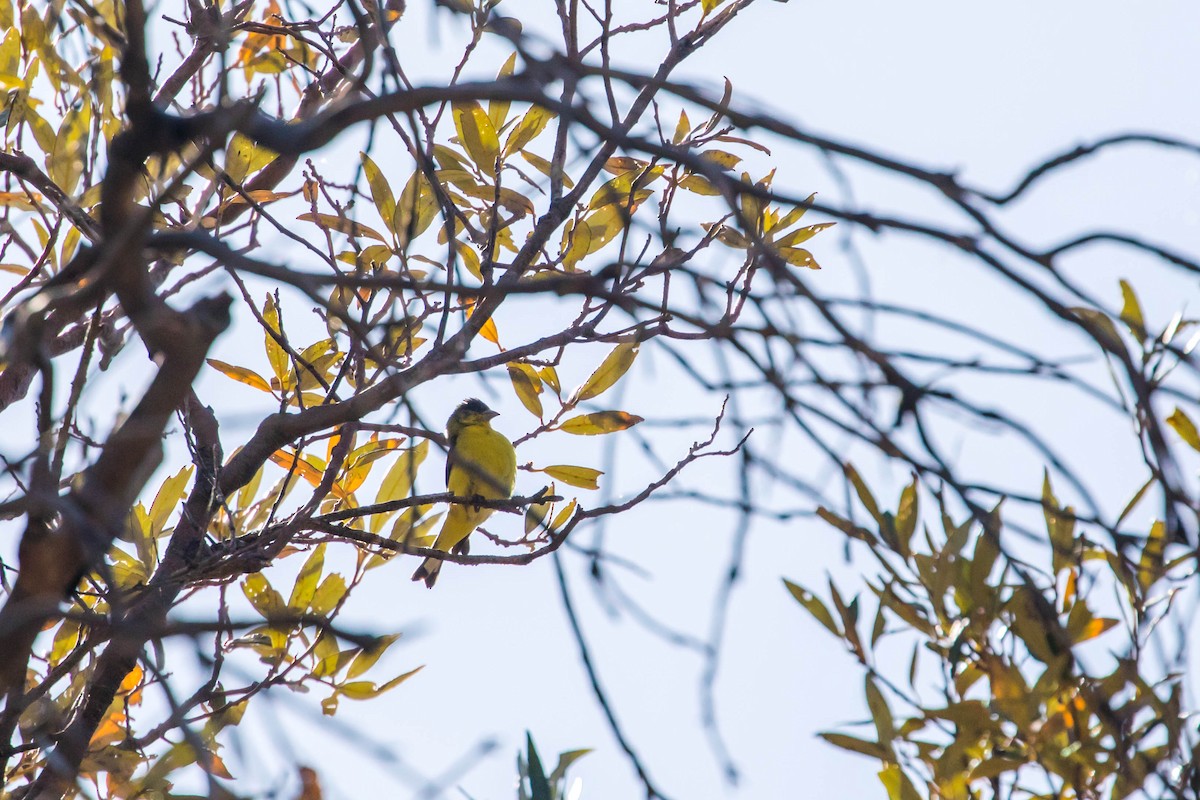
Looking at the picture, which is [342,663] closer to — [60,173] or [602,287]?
[60,173]

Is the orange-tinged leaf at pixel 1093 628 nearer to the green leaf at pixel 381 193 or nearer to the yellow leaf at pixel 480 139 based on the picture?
the yellow leaf at pixel 480 139

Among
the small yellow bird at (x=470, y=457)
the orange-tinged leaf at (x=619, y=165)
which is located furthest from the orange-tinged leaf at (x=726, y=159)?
the small yellow bird at (x=470, y=457)

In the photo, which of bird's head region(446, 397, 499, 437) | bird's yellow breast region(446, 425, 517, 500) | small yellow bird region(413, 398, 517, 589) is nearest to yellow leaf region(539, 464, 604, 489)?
small yellow bird region(413, 398, 517, 589)

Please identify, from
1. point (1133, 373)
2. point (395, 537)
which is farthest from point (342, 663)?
point (1133, 373)

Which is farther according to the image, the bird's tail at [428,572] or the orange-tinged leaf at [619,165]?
the bird's tail at [428,572]

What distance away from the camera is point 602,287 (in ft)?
4.01

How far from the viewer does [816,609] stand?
2178 mm

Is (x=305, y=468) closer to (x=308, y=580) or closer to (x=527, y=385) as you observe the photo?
(x=308, y=580)

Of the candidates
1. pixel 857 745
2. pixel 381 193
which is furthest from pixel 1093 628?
pixel 381 193

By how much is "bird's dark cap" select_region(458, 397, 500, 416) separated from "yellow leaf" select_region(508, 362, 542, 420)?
3601 millimetres

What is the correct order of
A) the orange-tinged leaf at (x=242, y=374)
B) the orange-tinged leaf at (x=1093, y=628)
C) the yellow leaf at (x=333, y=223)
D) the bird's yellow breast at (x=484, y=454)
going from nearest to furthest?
1. the orange-tinged leaf at (x=1093, y=628)
2. the yellow leaf at (x=333, y=223)
3. the orange-tinged leaf at (x=242, y=374)
4. the bird's yellow breast at (x=484, y=454)

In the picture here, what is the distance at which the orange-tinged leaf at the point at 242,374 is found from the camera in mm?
3471

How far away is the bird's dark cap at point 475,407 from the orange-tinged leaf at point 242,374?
3520 millimetres

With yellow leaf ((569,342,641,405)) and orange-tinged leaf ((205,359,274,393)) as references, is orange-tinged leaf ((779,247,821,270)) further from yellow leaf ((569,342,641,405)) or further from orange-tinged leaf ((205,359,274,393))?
orange-tinged leaf ((205,359,274,393))
